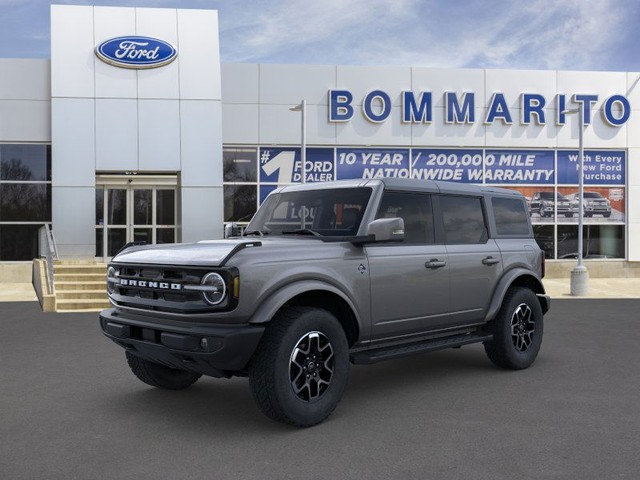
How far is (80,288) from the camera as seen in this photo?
1502cm

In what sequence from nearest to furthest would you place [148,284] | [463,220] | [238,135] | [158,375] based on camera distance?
[148,284] → [158,375] → [463,220] → [238,135]

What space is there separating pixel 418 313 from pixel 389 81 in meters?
15.7

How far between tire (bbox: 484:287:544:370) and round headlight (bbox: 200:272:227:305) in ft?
11.5

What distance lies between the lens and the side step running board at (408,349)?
555cm

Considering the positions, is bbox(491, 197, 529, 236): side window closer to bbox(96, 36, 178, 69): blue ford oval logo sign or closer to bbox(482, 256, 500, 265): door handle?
bbox(482, 256, 500, 265): door handle

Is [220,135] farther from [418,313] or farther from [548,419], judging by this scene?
[548,419]

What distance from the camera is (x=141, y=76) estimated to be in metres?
18.8

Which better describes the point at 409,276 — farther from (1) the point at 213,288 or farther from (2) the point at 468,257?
(1) the point at 213,288

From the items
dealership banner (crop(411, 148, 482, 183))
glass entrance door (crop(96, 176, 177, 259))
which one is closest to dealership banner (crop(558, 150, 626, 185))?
dealership banner (crop(411, 148, 482, 183))

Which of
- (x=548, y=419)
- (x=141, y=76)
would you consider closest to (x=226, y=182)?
(x=141, y=76)

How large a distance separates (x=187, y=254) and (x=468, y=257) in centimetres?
301

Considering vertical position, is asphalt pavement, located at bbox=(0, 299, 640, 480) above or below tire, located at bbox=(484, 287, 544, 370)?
below

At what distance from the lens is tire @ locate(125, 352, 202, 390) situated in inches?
242

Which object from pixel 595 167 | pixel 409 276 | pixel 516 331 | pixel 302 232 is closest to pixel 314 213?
pixel 302 232
